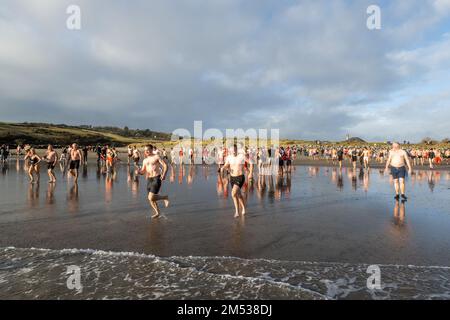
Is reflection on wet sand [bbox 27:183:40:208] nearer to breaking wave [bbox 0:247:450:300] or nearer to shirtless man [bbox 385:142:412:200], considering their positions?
breaking wave [bbox 0:247:450:300]

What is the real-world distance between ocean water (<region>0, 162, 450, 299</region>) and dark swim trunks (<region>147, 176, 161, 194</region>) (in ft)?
2.23

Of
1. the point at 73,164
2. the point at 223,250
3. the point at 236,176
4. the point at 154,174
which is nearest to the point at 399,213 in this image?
the point at 236,176

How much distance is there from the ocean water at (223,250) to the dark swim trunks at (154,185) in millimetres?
680

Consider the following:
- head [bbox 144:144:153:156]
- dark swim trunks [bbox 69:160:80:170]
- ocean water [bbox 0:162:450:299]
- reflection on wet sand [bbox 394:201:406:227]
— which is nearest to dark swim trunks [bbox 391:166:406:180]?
reflection on wet sand [bbox 394:201:406:227]

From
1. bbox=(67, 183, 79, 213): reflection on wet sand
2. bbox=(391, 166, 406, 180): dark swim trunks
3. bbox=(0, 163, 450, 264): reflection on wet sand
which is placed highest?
bbox=(391, 166, 406, 180): dark swim trunks

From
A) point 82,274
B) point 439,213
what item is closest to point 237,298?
point 82,274

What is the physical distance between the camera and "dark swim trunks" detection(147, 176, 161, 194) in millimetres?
8023

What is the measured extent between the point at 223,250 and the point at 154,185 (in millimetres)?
3261

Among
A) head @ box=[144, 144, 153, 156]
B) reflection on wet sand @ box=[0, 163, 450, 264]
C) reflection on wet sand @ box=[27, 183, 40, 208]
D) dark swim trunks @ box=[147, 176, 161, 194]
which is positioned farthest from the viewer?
reflection on wet sand @ box=[27, 183, 40, 208]

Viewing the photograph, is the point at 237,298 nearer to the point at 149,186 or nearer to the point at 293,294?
the point at 293,294

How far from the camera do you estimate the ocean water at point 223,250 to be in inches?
164

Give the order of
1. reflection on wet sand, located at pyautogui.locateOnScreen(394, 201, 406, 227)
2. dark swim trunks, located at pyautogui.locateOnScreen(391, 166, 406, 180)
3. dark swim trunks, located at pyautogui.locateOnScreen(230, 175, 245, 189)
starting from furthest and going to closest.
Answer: dark swim trunks, located at pyautogui.locateOnScreen(391, 166, 406, 180), dark swim trunks, located at pyautogui.locateOnScreen(230, 175, 245, 189), reflection on wet sand, located at pyautogui.locateOnScreen(394, 201, 406, 227)

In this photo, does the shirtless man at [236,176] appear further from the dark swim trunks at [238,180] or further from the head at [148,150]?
the head at [148,150]
